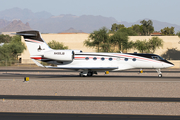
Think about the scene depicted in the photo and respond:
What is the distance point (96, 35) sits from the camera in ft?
238

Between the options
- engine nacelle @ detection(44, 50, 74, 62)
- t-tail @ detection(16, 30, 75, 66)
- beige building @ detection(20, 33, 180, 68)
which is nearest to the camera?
engine nacelle @ detection(44, 50, 74, 62)

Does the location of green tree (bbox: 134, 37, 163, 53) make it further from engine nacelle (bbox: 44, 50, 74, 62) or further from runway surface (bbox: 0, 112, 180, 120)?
runway surface (bbox: 0, 112, 180, 120)

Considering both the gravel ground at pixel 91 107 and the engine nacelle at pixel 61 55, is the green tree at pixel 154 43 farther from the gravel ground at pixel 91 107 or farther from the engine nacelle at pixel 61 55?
the gravel ground at pixel 91 107

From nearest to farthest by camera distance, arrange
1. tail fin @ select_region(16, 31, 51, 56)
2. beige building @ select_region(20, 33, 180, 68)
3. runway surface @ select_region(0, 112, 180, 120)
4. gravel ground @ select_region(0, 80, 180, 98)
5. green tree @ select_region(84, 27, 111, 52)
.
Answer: runway surface @ select_region(0, 112, 180, 120), gravel ground @ select_region(0, 80, 180, 98), tail fin @ select_region(16, 31, 51, 56), green tree @ select_region(84, 27, 111, 52), beige building @ select_region(20, 33, 180, 68)

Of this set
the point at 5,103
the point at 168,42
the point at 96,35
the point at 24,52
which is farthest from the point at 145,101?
the point at 24,52

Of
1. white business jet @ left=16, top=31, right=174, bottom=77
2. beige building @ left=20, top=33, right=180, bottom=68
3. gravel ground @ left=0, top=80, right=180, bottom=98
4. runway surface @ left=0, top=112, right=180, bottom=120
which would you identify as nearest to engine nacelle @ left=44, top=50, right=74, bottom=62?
white business jet @ left=16, top=31, right=174, bottom=77

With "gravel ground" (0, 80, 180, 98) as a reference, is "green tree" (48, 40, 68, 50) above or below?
above

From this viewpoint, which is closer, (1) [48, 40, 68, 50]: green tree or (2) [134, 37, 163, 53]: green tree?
(2) [134, 37, 163, 53]: green tree

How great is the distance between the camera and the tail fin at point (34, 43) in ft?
108

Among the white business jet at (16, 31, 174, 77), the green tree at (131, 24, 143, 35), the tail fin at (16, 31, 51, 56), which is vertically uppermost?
the green tree at (131, 24, 143, 35)

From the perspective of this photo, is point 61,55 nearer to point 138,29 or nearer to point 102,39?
point 102,39

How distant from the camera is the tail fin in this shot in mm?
32969

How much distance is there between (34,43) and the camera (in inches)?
1304

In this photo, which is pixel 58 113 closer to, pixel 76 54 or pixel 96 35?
pixel 76 54
